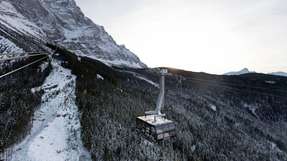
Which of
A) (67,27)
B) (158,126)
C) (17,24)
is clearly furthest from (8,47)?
(67,27)

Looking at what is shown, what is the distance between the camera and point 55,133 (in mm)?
10695

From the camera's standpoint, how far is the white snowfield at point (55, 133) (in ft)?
29.2

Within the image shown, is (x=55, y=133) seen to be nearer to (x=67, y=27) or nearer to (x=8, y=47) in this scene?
(x=8, y=47)

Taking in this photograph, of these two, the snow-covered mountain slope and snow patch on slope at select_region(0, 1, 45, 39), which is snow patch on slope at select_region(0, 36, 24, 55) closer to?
snow patch on slope at select_region(0, 1, 45, 39)

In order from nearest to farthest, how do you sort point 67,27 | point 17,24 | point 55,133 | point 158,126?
1. point 158,126
2. point 55,133
3. point 17,24
4. point 67,27

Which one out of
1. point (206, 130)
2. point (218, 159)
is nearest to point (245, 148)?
point (206, 130)

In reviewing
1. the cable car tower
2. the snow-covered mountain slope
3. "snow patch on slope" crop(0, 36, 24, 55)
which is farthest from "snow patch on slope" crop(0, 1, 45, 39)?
the cable car tower

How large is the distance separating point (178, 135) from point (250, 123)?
22617 millimetres

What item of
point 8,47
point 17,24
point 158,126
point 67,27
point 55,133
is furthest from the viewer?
point 67,27

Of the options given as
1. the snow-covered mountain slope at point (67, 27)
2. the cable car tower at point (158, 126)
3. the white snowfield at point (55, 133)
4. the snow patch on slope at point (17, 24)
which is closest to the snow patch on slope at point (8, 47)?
the white snowfield at point (55, 133)

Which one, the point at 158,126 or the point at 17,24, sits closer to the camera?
the point at 158,126

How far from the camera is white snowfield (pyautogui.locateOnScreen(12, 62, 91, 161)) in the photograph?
29.2 ft

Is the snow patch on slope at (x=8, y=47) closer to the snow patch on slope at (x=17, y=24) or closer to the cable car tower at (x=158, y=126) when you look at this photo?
the snow patch on slope at (x=17, y=24)

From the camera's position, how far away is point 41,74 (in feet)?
64.7
